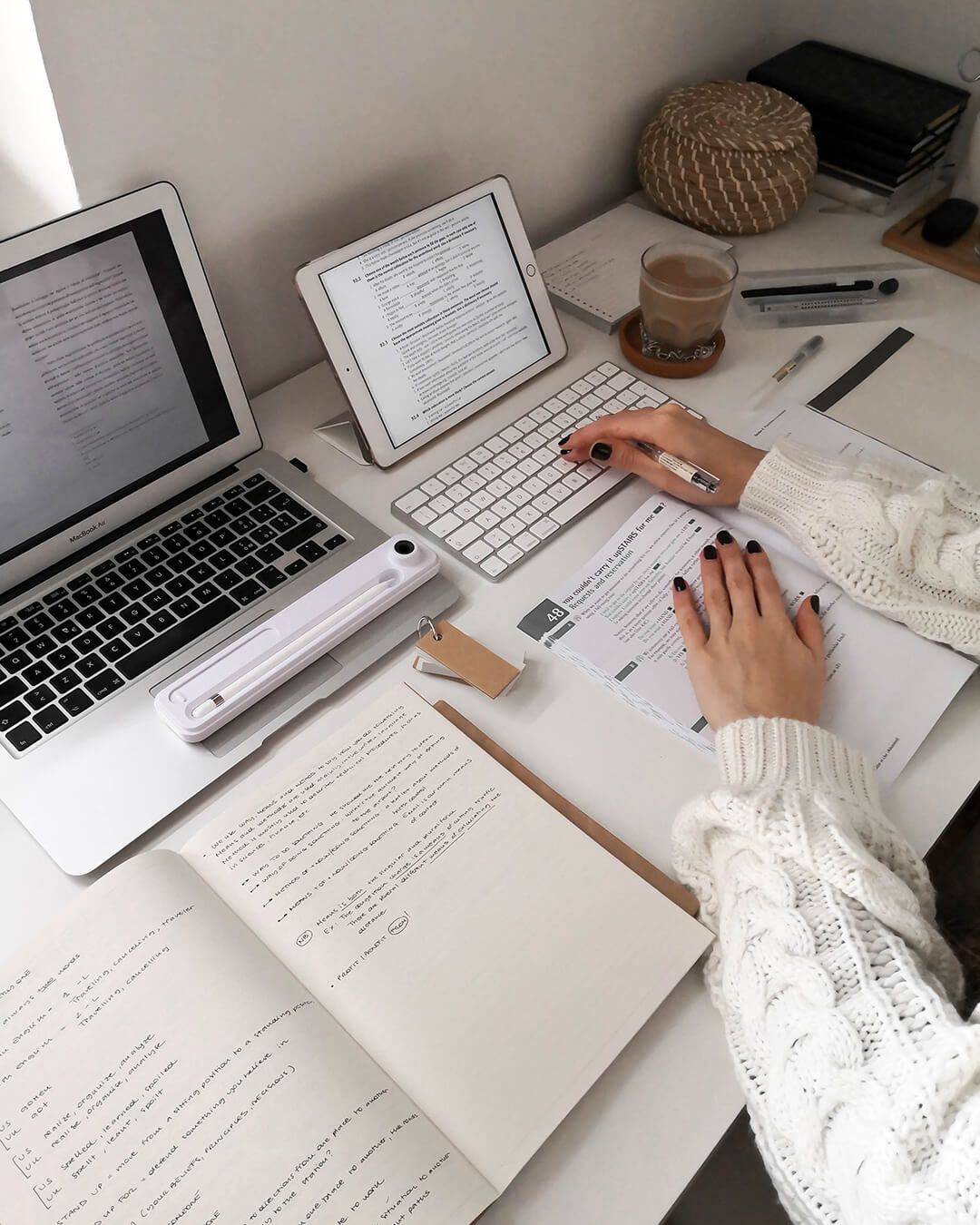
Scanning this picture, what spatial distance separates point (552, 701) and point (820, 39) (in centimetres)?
119

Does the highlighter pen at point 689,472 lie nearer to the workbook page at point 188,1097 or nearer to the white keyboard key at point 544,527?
the white keyboard key at point 544,527

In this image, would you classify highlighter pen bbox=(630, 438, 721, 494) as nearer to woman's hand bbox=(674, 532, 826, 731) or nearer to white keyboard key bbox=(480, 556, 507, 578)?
woman's hand bbox=(674, 532, 826, 731)

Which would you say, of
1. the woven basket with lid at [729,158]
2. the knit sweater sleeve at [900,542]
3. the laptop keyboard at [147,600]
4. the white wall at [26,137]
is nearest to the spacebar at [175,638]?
the laptop keyboard at [147,600]

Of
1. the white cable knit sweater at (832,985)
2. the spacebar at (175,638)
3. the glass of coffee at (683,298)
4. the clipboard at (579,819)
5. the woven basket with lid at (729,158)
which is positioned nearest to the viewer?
the white cable knit sweater at (832,985)

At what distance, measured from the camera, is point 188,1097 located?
517 millimetres

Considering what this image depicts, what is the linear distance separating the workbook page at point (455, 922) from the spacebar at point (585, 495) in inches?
10.9

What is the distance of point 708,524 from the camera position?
2.87 ft

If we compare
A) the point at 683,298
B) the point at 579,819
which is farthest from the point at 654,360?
the point at 579,819

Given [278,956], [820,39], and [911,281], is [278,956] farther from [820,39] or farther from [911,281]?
[820,39]

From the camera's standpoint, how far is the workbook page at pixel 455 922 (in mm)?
545

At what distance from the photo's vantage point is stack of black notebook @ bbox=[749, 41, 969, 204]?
4.00 ft

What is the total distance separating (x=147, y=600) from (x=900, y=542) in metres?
0.62

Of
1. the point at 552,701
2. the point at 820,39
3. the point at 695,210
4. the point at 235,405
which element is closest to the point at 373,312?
the point at 235,405

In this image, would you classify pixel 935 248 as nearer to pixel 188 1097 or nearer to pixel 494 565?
pixel 494 565
